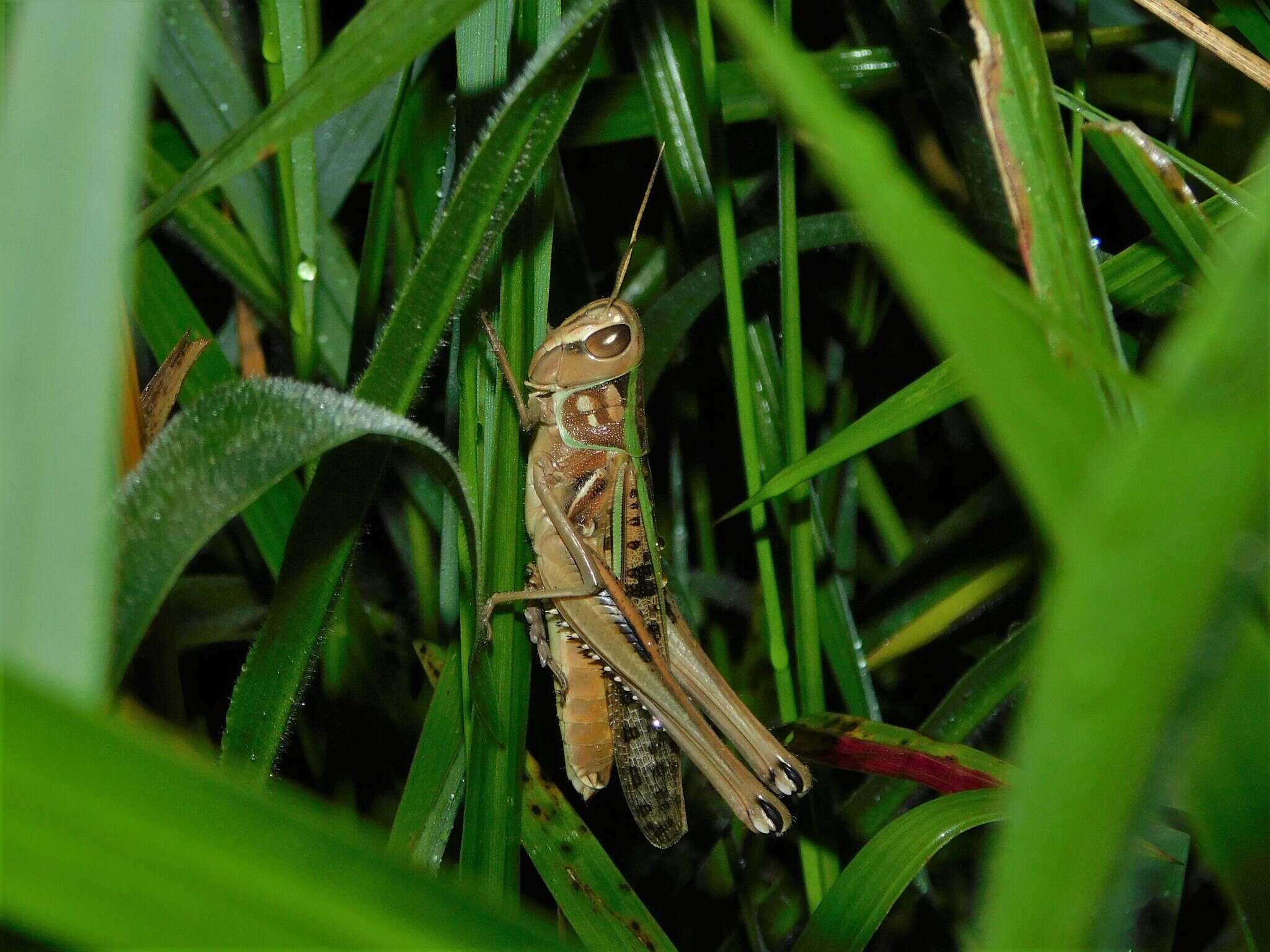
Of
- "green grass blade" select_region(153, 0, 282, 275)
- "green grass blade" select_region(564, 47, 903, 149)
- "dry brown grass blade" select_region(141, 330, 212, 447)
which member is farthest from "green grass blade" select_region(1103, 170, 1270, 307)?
"green grass blade" select_region(153, 0, 282, 275)

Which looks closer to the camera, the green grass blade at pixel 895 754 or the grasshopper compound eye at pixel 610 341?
the green grass blade at pixel 895 754

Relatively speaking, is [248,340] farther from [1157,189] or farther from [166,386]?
[1157,189]

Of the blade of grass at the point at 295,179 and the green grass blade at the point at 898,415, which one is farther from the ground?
the blade of grass at the point at 295,179

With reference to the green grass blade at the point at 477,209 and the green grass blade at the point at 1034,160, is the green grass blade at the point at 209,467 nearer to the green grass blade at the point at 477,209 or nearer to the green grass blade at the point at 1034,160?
the green grass blade at the point at 477,209

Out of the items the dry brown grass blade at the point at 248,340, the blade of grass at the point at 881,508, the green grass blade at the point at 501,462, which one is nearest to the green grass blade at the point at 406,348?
the green grass blade at the point at 501,462

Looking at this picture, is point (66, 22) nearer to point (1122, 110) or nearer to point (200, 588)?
point (200, 588)

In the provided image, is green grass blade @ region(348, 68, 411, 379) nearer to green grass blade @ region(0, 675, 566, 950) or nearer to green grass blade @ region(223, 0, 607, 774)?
green grass blade @ region(223, 0, 607, 774)
